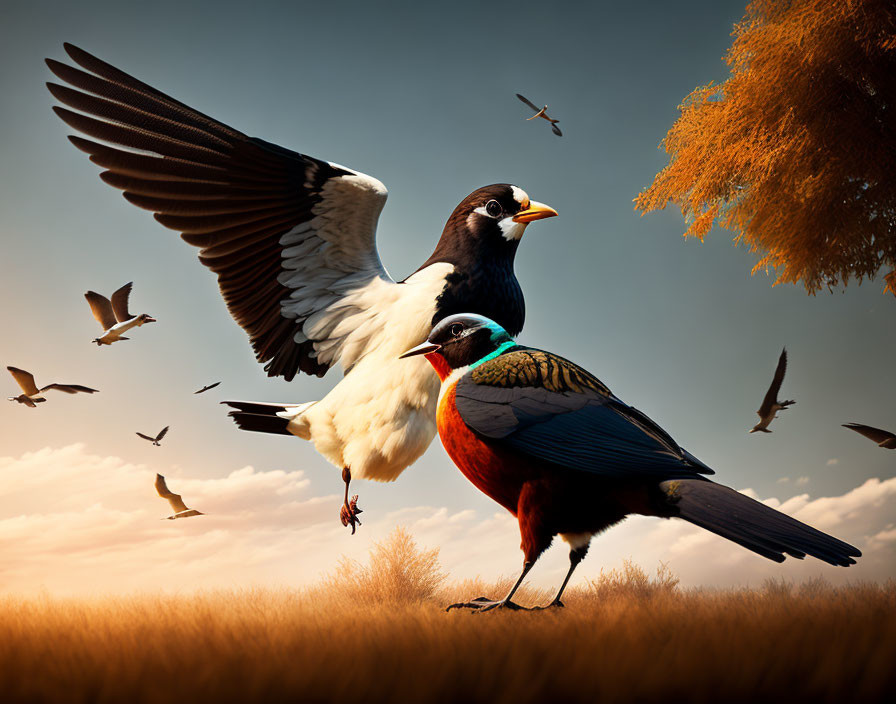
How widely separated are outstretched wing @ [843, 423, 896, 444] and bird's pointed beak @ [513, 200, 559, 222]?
191 centimetres

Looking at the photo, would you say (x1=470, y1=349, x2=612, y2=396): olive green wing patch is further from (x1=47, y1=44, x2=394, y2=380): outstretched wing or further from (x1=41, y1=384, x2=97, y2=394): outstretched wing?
(x1=41, y1=384, x2=97, y2=394): outstretched wing

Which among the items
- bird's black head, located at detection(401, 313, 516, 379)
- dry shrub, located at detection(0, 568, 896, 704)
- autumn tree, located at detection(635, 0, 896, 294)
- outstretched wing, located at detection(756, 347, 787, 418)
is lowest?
dry shrub, located at detection(0, 568, 896, 704)

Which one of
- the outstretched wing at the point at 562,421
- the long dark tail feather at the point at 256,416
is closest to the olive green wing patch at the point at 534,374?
the outstretched wing at the point at 562,421

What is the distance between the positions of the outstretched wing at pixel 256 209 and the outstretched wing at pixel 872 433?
2624mm

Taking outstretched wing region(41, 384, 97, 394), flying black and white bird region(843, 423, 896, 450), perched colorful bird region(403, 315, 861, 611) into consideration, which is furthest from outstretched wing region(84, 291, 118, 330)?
flying black and white bird region(843, 423, 896, 450)

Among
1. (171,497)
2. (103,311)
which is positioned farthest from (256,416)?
(103,311)

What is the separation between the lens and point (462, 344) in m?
2.40

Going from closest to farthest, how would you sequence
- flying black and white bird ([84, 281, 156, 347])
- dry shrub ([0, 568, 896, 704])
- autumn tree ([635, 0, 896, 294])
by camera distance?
dry shrub ([0, 568, 896, 704]), flying black and white bird ([84, 281, 156, 347]), autumn tree ([635, 0, 896, 294])

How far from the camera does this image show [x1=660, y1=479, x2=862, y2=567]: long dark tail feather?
1.76 meters

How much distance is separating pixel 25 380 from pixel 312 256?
5.86 ft

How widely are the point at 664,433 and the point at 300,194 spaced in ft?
7.08

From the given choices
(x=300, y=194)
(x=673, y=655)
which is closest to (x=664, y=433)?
(x=673, y=655)

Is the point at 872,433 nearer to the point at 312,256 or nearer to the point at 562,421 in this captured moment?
the point at 562,421

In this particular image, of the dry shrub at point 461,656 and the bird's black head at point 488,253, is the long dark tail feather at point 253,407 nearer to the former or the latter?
the bird's black head at point 488,253
